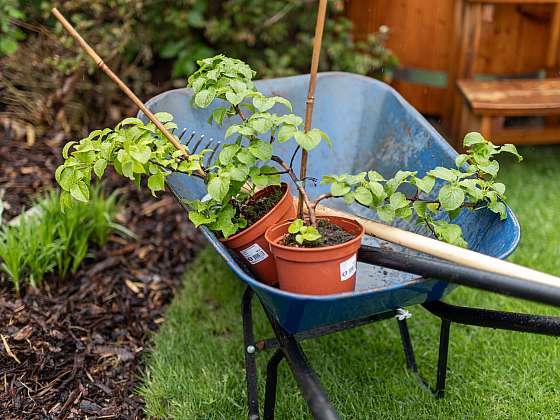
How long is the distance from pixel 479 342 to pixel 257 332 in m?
0.79

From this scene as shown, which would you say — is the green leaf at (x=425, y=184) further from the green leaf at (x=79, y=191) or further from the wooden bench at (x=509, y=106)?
the wooden bench at (x=509, y=106)

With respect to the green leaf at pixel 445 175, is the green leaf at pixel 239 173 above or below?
above

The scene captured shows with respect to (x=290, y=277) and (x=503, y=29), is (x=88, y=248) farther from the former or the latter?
(x=503, y=29)

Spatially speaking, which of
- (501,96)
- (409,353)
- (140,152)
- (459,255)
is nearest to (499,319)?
(459,255)

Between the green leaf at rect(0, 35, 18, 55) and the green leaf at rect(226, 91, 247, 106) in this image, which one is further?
the green leaf at rect(0, 35, 18, 55)

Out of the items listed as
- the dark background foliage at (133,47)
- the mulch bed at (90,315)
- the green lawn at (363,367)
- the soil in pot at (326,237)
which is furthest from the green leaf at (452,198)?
the dark background foliage at (133,47)

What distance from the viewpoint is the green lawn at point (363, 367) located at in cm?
207

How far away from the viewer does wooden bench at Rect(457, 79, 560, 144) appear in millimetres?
3129

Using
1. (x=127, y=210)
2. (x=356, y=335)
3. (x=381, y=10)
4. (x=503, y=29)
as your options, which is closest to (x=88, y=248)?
(x=127, y=210)

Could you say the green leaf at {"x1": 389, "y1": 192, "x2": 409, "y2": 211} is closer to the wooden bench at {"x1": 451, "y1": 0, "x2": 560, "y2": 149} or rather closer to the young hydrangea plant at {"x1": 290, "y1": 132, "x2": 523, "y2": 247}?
the young hydrangea plant at {"x1": 290, "y1": 132, "x2": 523, "y2": 247}

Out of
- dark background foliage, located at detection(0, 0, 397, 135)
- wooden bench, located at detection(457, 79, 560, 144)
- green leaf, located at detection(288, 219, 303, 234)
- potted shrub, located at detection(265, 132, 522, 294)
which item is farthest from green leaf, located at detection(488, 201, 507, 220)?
dark background foliage, located at detection(0, 0, 397, 135)

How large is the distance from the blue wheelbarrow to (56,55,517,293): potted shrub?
6 centimetres

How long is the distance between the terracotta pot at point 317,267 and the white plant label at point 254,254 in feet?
0.42

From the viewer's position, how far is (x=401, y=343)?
2.37 m
